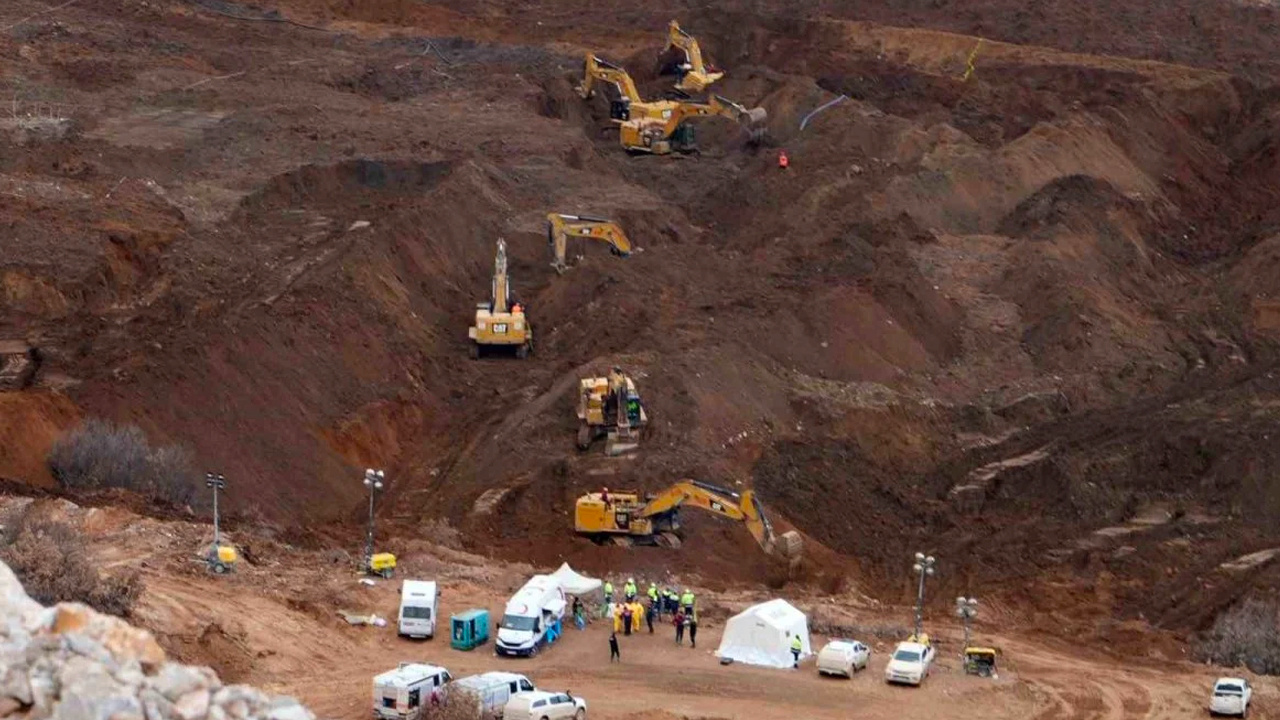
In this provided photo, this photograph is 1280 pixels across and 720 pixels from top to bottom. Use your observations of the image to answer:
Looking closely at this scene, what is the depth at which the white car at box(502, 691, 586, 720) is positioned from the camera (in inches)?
1038

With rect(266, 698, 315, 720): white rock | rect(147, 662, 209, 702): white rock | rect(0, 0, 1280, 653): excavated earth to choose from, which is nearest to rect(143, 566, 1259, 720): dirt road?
rect(0, 0, 1280, 653): excavated earth

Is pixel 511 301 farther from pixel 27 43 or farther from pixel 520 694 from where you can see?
pixel 27 43

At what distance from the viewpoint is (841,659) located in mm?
31016

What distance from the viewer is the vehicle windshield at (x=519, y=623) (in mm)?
31344

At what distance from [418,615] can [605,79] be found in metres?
49.0

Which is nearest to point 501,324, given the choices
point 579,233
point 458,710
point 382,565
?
point 579,233

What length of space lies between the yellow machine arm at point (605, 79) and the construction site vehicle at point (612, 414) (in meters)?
32.4

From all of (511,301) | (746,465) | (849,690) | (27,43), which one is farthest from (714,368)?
(27,43)

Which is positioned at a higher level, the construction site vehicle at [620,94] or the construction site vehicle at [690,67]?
the construction site vehicle at [690,67]

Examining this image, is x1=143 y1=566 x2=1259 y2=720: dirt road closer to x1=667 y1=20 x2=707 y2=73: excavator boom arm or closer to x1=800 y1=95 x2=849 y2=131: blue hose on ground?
x1=800 y1=95 x2=849 y2=131: blue hose on ground

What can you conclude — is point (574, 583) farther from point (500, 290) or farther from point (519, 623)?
point (500, 290)

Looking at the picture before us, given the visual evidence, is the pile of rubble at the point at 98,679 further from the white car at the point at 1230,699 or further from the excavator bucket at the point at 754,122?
the excavator bucket at the point at 754,122

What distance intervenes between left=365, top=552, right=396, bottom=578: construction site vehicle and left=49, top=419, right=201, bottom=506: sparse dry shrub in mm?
5174

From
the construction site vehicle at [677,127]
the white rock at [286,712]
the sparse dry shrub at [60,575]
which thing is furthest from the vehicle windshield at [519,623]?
the construction site vehicle at [677,127]
